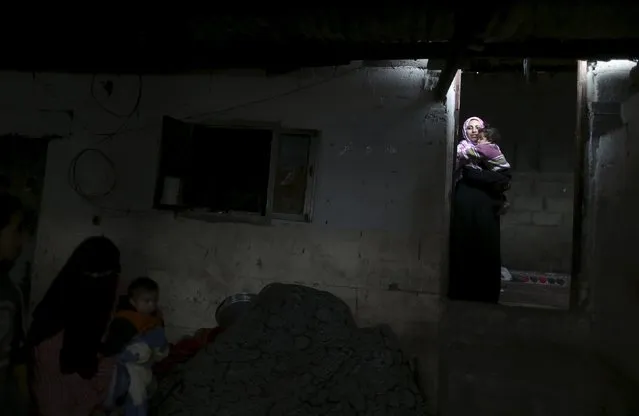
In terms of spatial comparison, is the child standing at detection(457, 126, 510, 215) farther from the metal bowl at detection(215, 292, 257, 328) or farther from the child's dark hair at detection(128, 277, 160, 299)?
the child's dark hair at detection(128, 277, 160, 299)

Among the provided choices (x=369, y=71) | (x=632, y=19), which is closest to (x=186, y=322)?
(x=369, y=71)

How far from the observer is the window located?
138 inches

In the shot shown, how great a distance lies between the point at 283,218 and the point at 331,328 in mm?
882

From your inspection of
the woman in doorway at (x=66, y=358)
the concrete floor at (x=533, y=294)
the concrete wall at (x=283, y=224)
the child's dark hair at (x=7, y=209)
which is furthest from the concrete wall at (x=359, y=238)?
the concrete floor at (x=533, y=294)

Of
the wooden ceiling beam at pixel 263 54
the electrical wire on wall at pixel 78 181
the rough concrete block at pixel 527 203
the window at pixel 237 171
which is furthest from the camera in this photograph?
the rough concrete block at pixel 527 203

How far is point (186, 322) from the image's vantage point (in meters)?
3.49

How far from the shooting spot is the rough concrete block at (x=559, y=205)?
5.62 m

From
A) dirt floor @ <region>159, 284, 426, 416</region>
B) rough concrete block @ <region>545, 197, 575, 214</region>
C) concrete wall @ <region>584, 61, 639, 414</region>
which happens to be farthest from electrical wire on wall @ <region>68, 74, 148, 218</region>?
rough concrete block @ <region>545, 197, 575, 214</region>

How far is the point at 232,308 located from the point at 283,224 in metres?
0.67

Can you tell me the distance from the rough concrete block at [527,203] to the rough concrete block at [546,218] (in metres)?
0.08

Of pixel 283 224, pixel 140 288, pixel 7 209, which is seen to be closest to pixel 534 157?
pixel 283 224

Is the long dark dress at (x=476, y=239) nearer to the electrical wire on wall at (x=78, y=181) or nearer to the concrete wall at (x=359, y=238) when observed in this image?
the concrete wall at (x=359, y=238)

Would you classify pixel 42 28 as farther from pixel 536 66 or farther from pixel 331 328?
pixel 536 66

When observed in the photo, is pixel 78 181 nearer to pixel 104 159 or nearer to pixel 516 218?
pixel 104 159
